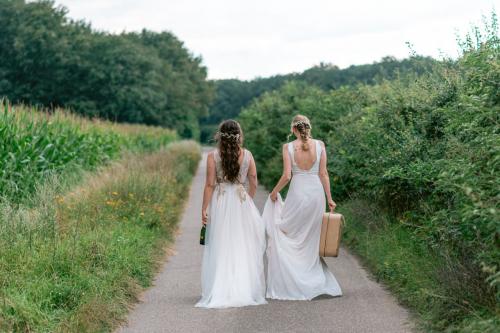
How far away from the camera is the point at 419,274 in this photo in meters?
9.00

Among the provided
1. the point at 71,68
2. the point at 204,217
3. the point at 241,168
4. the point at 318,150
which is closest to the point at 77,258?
the point at 204,217

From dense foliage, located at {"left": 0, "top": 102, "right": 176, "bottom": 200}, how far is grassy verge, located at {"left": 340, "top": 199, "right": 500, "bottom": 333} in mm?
5582

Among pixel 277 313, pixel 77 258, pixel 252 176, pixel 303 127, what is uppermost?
pixel 303 127

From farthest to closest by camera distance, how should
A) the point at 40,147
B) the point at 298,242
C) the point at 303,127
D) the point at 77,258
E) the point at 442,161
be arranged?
the point at 40,147, the point at 298,242, the point at 303,127, the point at 77,258, the point at 442,161

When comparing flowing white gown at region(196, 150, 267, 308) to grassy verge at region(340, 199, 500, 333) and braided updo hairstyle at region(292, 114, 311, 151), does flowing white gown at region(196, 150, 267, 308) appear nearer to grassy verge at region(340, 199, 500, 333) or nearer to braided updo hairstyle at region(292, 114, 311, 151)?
braided updo hairstyle at region(292, 114, 311, 151)

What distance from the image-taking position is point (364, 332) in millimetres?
7457

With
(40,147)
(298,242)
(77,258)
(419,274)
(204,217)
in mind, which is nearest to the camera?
(419,274)

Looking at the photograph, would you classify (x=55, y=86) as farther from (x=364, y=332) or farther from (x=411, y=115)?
(x=364, y=332)

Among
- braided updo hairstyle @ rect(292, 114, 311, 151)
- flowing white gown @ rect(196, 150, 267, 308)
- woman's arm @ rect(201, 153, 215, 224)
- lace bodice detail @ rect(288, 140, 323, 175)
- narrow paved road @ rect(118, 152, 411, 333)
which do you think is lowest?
narrow paved road @ rect(118, 152, 411, 333)

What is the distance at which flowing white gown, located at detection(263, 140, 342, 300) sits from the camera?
373 inches

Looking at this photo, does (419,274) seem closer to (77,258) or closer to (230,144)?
(230,144)

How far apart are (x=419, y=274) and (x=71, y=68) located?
59.3m

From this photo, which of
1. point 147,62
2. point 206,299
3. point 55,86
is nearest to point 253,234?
point 206,299

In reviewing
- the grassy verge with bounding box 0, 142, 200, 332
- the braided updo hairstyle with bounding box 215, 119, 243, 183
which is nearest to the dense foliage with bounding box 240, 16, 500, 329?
the braided updo hairstyle with bounding box 215, 119, 243, 183
